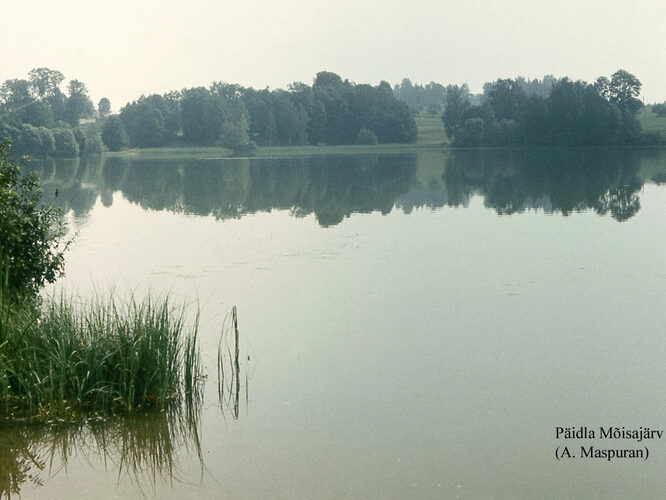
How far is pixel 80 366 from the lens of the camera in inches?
400

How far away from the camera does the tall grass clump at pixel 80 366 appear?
9.92 meters

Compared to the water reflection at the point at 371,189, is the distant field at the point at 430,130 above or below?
above

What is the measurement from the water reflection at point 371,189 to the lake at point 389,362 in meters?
5.88

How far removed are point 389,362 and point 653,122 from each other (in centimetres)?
12323

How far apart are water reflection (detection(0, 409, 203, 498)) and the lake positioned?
0.08ft

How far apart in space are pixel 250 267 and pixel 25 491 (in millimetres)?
13549

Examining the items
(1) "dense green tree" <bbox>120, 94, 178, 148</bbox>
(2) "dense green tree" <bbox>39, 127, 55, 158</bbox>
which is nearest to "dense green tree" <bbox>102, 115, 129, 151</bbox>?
(1) "dense green tree" <bbox>120, 94, 178, 148</bbox>

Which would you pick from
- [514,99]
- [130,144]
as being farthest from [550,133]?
[130,144]

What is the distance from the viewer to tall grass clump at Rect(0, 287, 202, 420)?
391 inches

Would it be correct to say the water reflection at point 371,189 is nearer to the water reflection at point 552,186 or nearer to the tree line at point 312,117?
the water reflection at point 552,186

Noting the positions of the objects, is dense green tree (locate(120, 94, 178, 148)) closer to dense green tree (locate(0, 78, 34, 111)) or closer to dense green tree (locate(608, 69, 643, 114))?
dense green tree (locate(0, 78, 34, 111))

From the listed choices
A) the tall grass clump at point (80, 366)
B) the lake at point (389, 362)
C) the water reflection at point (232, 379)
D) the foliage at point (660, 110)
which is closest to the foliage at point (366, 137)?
the foliage at point (660, 110)

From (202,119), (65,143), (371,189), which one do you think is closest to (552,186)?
(371,189)

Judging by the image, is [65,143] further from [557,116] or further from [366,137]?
[557,116]
